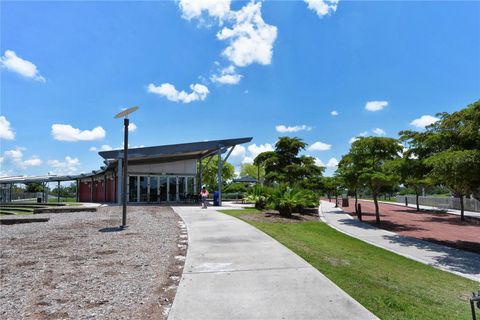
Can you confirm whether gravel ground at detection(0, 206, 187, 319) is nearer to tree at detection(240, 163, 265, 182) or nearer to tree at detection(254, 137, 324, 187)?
tree at detection(254, 137, 324, 187)

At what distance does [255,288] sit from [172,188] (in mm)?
23482

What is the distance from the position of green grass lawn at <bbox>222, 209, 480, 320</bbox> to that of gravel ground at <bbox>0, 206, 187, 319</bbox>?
2.85 metres

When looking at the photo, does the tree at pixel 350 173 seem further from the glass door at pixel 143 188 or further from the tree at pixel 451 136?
the glass door at pixel 143 188

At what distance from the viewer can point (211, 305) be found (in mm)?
4246

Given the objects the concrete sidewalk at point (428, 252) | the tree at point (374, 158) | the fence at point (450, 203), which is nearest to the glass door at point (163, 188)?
the tree at point (374, 158)

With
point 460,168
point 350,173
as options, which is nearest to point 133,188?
point 350,173

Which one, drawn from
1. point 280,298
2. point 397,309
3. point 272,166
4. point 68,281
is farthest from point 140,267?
point 272,166

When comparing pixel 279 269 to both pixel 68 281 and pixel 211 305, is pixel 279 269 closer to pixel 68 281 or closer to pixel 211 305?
pixel 211 305

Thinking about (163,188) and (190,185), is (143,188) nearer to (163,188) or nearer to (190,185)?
(163,188)

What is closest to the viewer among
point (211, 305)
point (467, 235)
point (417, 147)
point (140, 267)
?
point (211, 305)

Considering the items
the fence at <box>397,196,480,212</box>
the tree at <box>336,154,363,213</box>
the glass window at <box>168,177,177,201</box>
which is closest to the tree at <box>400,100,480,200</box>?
the tree at <box>336,154,363,213</box>

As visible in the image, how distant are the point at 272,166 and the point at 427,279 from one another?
20581 mm

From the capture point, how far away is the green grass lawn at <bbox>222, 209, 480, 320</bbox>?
4449 mm

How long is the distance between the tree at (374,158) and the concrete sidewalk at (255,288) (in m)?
11.1
